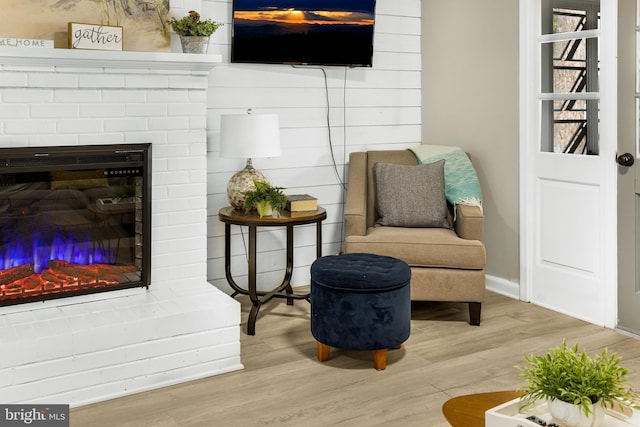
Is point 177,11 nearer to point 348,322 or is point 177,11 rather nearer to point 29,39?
point 29,39

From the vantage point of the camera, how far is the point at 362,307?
318 centimetres

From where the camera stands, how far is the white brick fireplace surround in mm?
2930

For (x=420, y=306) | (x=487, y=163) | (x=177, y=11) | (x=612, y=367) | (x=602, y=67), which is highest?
(x=177, y=11)

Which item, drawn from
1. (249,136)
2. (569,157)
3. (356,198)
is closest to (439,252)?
(356,198)

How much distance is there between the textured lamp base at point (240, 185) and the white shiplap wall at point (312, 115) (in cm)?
33

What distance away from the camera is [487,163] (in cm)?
455

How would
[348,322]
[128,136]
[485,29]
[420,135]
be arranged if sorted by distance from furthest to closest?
[420,135]
[485,29]
[128,136]
[348,322]

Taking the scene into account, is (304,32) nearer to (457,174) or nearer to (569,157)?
(457,174)

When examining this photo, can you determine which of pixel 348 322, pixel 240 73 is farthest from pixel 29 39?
pixel 348 322

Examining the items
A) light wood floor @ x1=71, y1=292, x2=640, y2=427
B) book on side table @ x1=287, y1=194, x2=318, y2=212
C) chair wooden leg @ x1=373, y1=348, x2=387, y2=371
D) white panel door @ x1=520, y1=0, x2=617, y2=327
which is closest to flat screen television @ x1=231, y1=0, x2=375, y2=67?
book on side table @ x1=287, y1=194, x2=318, y2=212

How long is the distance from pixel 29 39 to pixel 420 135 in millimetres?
2786

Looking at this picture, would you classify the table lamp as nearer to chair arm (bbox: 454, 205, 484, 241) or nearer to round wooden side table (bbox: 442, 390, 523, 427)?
chair arm (bbox: 454, 205, 484, 241)

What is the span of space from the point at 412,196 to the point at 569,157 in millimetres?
918

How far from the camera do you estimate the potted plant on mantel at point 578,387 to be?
69.2 inches
